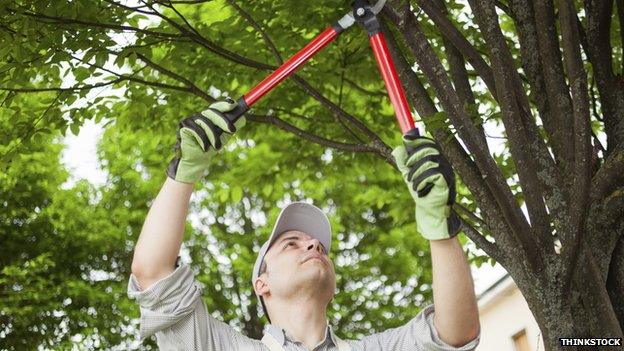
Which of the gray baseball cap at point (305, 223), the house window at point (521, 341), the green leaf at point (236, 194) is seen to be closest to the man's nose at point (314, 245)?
the gray baseball cap at point (305, 223)

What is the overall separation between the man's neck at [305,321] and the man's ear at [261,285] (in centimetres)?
16

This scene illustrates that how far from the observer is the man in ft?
8.48

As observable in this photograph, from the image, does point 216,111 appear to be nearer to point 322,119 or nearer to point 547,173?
point 547,173

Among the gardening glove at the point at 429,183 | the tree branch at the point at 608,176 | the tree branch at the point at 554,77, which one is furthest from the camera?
the tree branch at the point at 554,77

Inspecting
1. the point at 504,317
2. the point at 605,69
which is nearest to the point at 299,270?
the point at 605,69

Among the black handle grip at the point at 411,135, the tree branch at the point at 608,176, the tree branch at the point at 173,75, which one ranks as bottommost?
the black handle grip at the point at 411,135

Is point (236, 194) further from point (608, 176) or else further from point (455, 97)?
point (608, 176)

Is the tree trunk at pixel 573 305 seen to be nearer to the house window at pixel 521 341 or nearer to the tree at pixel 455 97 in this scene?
the tree at pixel 455 97

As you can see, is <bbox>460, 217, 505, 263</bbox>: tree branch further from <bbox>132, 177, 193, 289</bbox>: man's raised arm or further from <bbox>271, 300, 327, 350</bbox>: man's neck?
<bbox>132, 177, 193, 289</bbox>: man's raised arm

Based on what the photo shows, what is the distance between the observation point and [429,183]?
8.30 feet

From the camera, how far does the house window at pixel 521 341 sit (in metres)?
15.8

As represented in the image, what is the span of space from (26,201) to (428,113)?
12.3 meters

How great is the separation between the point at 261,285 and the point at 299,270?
231 millimetres

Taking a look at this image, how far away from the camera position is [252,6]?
605cm
